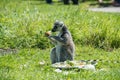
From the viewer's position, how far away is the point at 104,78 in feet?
25.5

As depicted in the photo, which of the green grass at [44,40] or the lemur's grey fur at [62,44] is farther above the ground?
the lemur's grey fur at [62,44]

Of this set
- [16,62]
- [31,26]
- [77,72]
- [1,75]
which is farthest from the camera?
[31,26]

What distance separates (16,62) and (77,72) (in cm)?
164

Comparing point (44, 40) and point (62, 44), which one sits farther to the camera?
point (44, 40)

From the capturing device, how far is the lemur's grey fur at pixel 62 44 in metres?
8.83

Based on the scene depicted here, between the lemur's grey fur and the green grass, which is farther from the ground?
the lemur's grey fur

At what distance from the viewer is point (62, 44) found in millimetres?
8922

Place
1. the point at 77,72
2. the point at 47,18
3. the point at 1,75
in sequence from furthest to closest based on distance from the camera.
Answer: the point at 47,18
the point at 77,72
the point at 1,75

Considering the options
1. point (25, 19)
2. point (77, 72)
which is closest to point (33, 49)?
point (25, 19)

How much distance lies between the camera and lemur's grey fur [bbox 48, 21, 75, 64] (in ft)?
29.0

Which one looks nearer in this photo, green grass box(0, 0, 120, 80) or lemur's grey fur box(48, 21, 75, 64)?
lemur's grey fur box(48, 21, 75, 64)

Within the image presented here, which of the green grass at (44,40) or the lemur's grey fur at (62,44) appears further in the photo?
Result: the green grass at (44,40)

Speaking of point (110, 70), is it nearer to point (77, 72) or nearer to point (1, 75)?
point (77, 72)

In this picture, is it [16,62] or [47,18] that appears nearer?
[16,62]
